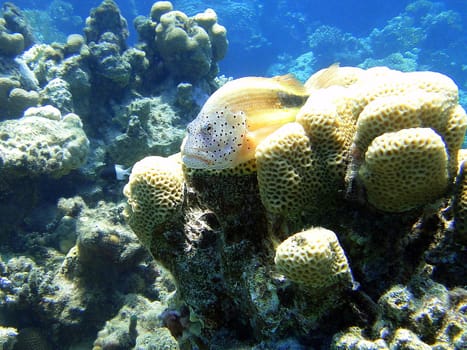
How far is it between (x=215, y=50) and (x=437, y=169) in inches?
397

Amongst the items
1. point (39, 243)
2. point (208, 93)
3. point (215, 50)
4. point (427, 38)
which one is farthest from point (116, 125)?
point (427, 38)

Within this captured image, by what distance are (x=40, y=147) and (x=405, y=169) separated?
6.45 meters

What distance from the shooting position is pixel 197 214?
2654 millimetres

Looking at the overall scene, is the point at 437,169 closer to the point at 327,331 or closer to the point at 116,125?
the point at 327,331

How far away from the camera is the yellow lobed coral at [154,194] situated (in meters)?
2.46

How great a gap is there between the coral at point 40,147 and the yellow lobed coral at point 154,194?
4.50 meters

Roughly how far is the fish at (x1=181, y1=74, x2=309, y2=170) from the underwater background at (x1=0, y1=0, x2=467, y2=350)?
20 cm

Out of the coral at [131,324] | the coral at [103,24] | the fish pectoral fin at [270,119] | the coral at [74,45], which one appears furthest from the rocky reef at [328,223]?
the coral at [103,24]

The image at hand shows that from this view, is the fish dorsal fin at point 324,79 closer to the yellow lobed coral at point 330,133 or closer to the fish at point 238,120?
the fish at point 238,120

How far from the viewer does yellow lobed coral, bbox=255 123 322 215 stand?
204 cm

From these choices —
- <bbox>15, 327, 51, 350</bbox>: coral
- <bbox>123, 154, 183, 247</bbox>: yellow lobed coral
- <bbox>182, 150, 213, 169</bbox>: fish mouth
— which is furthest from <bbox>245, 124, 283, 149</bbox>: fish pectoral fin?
<bbox>15, 327, 51, 350</bbox>: coral

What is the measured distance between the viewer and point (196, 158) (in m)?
2.27

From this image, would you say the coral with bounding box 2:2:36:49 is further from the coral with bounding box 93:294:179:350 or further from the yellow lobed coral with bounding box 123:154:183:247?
the yellow lobed coral with bounding box 123:154:183:247

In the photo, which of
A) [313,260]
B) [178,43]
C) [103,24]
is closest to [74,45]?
[103,24]
